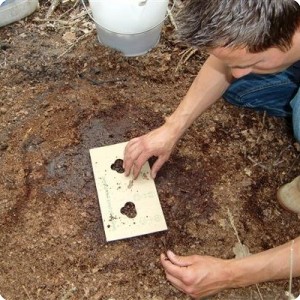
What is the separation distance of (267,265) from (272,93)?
2.45ft

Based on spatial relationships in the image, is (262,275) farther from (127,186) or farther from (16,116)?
(16,116)

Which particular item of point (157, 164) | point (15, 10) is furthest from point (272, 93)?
point (15, 10)

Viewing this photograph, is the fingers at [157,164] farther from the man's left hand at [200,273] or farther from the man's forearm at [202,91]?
the man's left hand at [200,273]

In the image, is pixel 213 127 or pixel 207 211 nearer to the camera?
pixel 207 211

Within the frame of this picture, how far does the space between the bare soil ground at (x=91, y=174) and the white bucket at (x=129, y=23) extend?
49mm

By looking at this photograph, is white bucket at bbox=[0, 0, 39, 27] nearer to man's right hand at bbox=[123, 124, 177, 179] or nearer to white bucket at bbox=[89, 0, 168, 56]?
white bucket at bbox=[89, 0, 168, 56]

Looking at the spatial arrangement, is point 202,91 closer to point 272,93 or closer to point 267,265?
point 272,93

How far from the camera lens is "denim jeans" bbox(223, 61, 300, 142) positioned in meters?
1.85

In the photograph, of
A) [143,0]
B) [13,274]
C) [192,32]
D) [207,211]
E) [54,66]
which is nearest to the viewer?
[192,32]

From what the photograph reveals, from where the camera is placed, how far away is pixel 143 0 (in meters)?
2.00

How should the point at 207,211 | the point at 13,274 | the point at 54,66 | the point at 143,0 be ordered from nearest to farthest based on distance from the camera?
the point at 13,274 → the point at 207,211 → the point at 143,0 → the point at 54,66

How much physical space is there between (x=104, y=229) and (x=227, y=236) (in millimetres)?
391

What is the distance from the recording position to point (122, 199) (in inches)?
72.4

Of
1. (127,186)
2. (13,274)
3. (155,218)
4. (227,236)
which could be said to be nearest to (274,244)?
(227,236)
